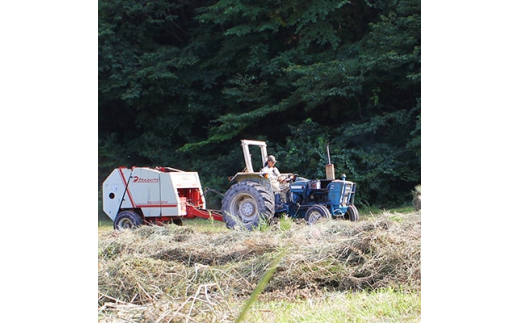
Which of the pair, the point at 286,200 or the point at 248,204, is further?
the point at 286,200

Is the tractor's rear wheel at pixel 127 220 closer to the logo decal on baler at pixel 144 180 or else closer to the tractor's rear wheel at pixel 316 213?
the logo decal on baler at pixel 144 180

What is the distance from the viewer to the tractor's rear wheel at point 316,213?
601 cm

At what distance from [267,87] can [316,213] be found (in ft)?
19.5

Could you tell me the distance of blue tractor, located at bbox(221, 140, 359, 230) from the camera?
6059 mm

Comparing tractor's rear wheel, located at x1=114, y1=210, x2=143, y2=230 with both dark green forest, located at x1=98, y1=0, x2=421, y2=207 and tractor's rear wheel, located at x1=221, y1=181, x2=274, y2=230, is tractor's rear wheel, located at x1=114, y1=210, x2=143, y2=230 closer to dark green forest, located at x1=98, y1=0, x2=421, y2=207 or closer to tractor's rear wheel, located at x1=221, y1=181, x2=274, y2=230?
tractor's rear wheel, located at x1=221, y1=181, x2=274, y2=230

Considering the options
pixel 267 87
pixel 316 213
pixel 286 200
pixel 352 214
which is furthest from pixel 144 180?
pixel 267 87

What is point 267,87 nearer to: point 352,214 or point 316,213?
point 352,214

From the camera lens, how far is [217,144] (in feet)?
39.7

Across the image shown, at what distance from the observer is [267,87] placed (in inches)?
462

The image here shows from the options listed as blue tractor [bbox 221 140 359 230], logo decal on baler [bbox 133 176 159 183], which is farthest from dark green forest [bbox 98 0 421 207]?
logo decal on baler [bbox 133 176 159 183]

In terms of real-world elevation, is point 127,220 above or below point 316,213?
below

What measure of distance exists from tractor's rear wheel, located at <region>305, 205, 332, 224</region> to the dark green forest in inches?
143

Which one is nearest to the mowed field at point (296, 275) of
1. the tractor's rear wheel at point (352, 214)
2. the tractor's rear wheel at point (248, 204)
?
the tractor's rear wheel at point (248, 204)

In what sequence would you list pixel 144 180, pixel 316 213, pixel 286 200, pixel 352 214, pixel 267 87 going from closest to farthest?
pixel 316 213, pixel 286 200, pixel 352 214, pixel 144 180, pixel 267 87
